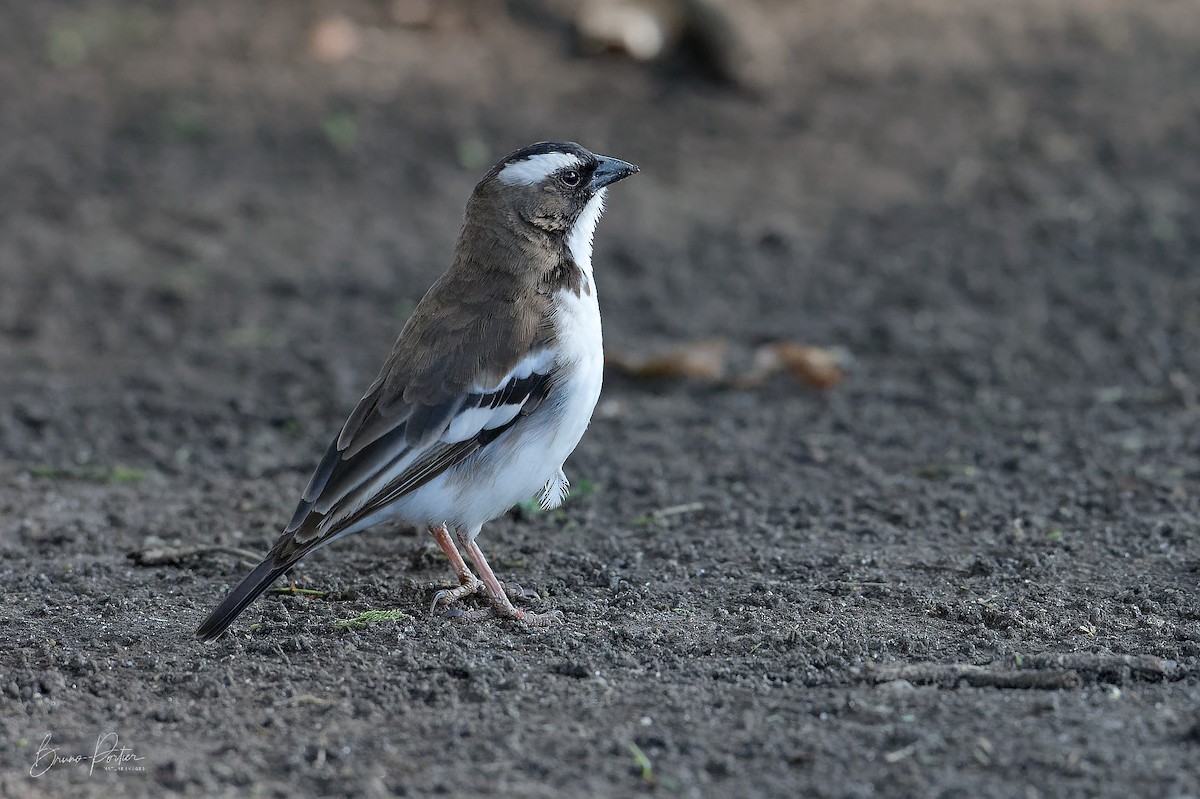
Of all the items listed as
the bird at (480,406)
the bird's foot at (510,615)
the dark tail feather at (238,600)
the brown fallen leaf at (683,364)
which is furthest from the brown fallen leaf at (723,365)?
the dark tail feather at (238,600)

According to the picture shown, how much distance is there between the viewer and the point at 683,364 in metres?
9.33

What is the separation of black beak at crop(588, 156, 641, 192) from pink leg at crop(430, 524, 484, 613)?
5.81 ft

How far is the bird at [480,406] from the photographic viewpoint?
19.6 feet

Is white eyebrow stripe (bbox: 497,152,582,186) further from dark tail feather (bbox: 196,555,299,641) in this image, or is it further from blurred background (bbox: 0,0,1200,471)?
blurred background (bbox: 0,0,1200,471)

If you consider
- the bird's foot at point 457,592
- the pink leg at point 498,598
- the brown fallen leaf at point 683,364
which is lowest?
the bird's foot at point 457,592

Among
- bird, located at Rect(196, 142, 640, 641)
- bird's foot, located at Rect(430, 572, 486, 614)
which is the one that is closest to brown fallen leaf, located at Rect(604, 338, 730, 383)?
bird, located at Rect(196, 142, 640, 641)

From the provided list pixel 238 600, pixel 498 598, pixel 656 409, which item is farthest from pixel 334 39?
pixel 238 600

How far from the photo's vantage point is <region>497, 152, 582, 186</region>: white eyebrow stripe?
6.62 metres

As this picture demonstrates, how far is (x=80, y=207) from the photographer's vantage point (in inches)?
457

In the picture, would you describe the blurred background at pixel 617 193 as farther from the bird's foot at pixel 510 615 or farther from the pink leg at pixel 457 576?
the bird's foot at pixel 510 615

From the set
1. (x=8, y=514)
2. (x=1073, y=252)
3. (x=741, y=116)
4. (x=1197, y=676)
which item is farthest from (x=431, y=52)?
(x=1197, y=676)

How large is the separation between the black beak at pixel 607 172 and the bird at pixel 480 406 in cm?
25

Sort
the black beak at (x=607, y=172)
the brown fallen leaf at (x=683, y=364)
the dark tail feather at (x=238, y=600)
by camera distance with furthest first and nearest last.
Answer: the brown fallen leaf at (x=683, y=364)
the black beak at (x=607, y=172)
the dark tail feather at (x=238, y=600)

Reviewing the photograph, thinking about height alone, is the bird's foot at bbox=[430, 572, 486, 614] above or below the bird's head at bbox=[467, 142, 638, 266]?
below
